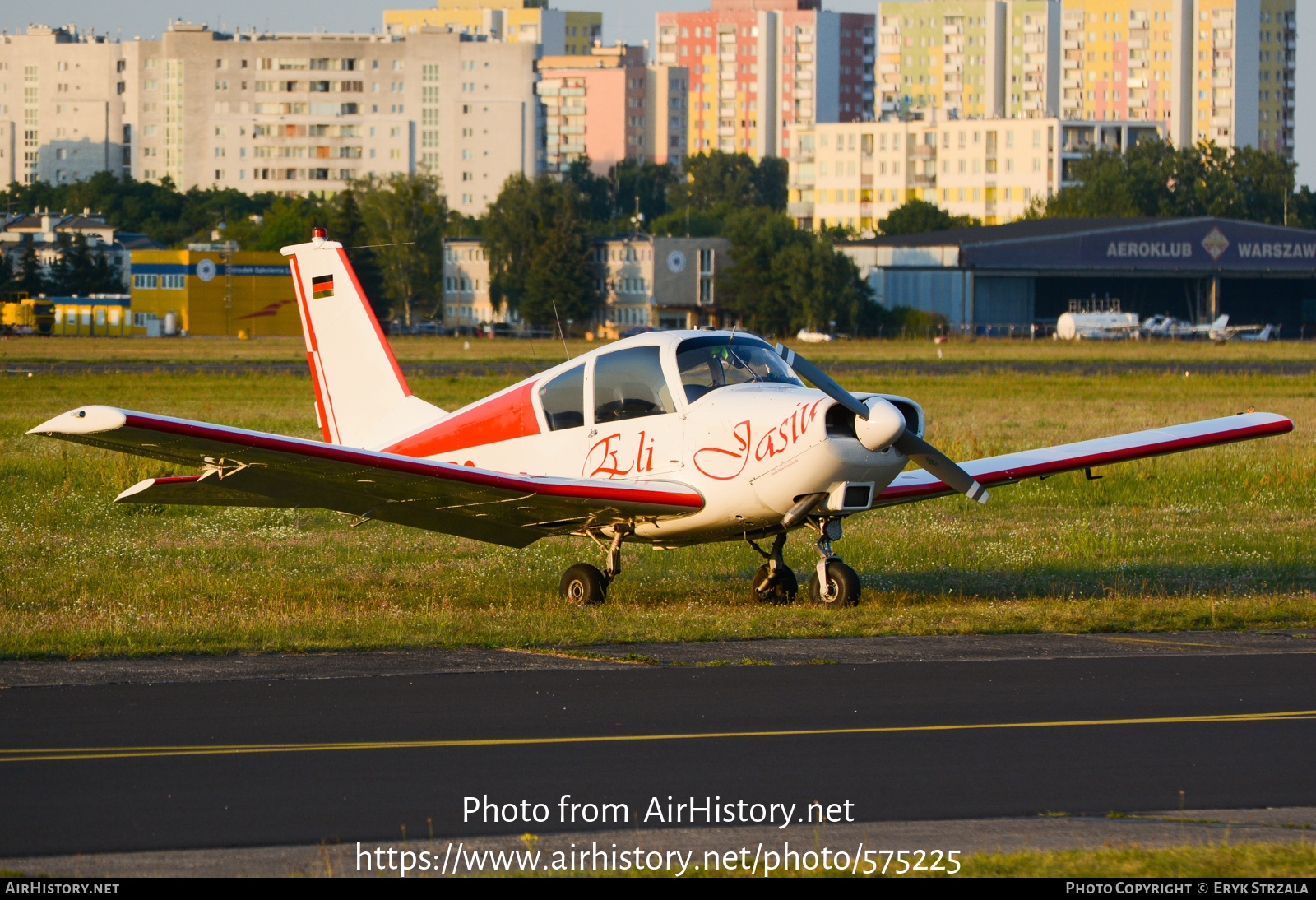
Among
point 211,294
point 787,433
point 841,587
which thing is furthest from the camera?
point 211,294

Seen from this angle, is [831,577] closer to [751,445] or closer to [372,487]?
[751,445]

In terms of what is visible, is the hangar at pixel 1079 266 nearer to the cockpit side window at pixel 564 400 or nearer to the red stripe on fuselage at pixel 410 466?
the cockpit side window at pixel 564 400

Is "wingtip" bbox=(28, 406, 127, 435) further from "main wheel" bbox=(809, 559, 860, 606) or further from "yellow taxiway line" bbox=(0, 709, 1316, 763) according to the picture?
"main wheel" bbox=(809, 559, 860, 606)

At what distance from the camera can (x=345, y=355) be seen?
14945mm

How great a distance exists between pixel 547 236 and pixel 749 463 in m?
116

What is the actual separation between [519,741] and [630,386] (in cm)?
473

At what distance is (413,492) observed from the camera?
11.5 metres

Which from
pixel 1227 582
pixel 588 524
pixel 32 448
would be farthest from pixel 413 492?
pixel 32 448

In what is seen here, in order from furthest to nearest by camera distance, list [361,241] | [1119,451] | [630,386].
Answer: [361,241] → [1119,451] → [630,386]

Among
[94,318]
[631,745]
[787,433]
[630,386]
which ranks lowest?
[631,745]

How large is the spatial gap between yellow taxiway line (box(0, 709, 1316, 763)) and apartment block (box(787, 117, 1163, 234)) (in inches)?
5796

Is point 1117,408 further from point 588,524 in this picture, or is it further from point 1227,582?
point 588,524

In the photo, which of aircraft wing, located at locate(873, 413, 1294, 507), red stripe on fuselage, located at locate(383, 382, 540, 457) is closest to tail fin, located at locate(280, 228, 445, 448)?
red stripe on fuselage, located at locate(383, 382, 540, 457)

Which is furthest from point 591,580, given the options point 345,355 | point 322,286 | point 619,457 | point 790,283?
point 790,283
